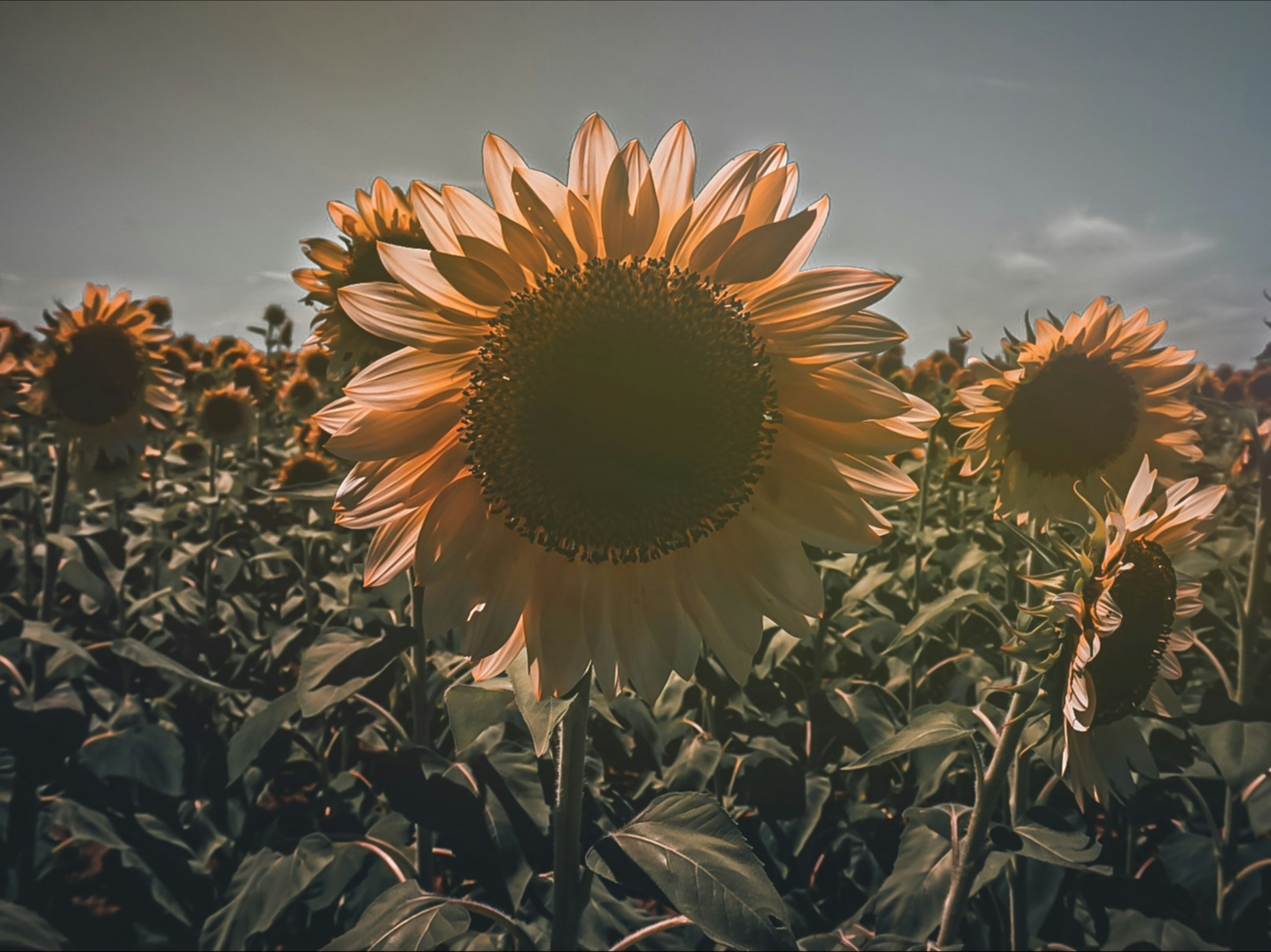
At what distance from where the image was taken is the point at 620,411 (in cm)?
133

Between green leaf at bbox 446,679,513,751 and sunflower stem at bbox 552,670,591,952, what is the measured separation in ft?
0.53

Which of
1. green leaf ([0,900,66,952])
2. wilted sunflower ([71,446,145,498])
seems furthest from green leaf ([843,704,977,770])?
wilted sunflower ([71,446,145,498])

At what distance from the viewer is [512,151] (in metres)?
1.22

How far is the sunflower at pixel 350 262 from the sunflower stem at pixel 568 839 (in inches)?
Result: 50.1

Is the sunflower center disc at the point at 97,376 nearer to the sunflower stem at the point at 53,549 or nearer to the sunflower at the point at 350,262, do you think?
the sunflower stem at the point at 53,549

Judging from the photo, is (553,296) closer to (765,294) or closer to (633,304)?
(633,304)

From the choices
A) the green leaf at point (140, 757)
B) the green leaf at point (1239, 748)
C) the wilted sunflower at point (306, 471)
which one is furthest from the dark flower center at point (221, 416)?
the green leaf at point (1239, 748)

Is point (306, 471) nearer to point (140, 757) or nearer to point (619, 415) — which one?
point (140, 757)

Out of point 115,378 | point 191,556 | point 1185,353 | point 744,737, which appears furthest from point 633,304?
point 191,556

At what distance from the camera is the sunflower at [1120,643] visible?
163 cm

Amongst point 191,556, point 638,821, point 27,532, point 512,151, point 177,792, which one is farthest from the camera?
point 191,556

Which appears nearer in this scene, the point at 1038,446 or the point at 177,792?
the point at 177,792

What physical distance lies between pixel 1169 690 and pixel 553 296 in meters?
1.74

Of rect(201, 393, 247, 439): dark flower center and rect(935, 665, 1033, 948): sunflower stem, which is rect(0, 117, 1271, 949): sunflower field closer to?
rect(935, 665, 1033, 948): sunflower stem
